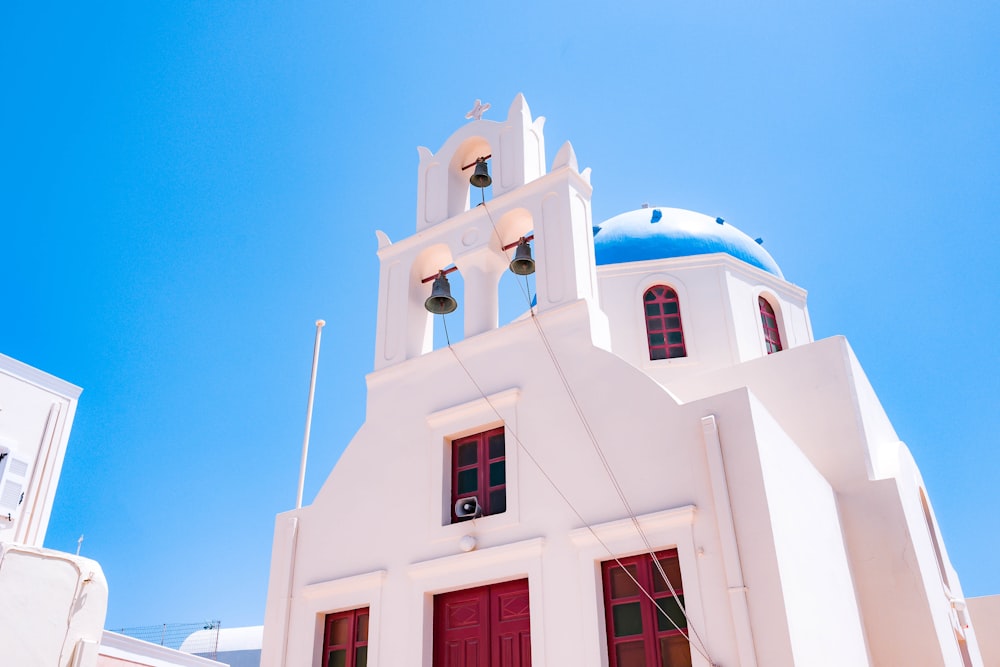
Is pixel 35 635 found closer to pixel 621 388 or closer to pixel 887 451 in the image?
pixel 621 388

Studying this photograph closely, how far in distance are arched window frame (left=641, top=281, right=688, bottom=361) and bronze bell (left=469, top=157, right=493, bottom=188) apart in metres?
4.34

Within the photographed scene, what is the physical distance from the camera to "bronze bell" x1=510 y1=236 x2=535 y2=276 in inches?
455

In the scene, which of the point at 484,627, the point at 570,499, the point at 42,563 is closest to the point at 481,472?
the point at 570,499

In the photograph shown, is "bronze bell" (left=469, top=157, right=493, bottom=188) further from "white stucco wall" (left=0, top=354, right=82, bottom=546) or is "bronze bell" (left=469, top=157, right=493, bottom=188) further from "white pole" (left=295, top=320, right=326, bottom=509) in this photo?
"white stucco wall" (left=0, top=354, right=82, bottom=546)

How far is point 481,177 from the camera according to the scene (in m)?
12.7

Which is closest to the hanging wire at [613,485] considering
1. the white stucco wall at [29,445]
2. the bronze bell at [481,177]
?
the bronze bell at [481,177]

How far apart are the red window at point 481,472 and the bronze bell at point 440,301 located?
6.17 ft

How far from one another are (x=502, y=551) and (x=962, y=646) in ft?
23.8

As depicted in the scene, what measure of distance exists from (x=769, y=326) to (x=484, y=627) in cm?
884

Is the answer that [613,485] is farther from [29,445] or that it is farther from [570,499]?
[29,445]

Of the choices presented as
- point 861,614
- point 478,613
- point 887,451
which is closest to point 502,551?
point 478,613

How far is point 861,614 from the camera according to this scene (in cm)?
1034

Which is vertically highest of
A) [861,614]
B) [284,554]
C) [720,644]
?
[284,554]

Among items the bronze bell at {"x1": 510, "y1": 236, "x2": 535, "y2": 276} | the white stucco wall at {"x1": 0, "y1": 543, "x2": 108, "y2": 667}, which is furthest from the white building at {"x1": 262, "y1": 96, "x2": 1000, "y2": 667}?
the white stucco wall at {"x1": 0, "y1": 543, "x2": 108, "y2": 667}
